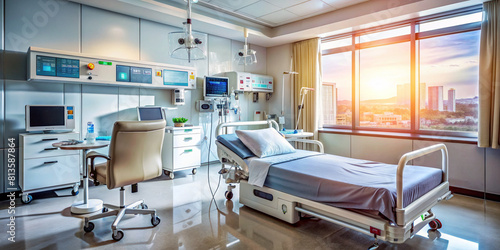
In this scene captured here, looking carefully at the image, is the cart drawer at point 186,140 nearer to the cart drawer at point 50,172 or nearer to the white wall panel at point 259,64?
the cart drawer at point 50,172

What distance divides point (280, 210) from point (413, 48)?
11.0 feet

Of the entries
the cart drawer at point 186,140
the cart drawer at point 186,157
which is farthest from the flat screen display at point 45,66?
the cart drawer at point 186,157

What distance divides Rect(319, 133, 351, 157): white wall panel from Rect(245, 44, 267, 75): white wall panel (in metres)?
1.97

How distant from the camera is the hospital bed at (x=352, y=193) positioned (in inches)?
76.2

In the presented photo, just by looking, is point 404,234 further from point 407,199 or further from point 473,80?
point 473,80

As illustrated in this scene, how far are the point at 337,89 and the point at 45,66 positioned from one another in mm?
4538

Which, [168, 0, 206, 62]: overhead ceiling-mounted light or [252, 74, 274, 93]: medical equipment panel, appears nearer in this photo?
[168, 0, 206, 62]: overhead ceiling-mounted light

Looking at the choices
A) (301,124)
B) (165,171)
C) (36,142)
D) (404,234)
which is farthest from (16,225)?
(301,124)

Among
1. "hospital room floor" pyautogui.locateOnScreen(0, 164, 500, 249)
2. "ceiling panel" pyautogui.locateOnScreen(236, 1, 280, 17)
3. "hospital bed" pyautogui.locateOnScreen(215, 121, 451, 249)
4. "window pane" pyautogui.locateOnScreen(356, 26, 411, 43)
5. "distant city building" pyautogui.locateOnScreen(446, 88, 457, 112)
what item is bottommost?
"hospital room floor" pyautogui.locateOnScreen(0, 164, 500, 249)

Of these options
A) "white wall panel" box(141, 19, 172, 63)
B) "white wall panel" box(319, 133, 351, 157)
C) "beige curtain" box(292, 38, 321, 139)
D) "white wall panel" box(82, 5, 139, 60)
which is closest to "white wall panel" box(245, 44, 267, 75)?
"beige curtain" box(292, 38, 321, 139)

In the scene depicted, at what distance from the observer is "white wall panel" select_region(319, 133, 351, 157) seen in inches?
184

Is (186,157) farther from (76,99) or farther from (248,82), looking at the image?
(248,82)

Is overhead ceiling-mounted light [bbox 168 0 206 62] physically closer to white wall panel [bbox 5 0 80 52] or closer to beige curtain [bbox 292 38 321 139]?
white wall panel [bbox 5 0 80 52]

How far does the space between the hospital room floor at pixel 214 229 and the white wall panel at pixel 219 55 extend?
9.12ft
